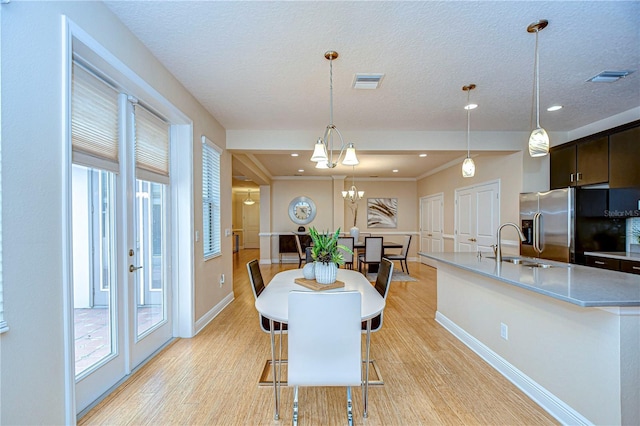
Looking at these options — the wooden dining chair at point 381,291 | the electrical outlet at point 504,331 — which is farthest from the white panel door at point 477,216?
the wooden dining chair at point 381,291

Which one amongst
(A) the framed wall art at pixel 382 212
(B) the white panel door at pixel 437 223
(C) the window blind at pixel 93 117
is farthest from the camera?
(A) the framed wall art at pixel 382 212

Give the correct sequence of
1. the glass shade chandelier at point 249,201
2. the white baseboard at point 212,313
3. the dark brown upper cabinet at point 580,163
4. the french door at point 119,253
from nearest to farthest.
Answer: the french door at point 119,253 → the white baseboard at point 212,313 → the dark brown upper cabinet at point 580,163 → the glass shade chandelier at point 249,201

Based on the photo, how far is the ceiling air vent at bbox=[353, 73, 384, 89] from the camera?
9.00ft

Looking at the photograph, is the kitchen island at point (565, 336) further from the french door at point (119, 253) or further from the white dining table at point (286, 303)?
the french door at point (119, 253)

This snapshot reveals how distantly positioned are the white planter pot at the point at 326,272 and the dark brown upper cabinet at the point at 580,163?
3622 millimetres

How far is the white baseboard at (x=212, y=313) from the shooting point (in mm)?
3433

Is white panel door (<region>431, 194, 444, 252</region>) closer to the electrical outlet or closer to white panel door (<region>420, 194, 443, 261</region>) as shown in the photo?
white panel door (<region>420, 194, 443, 261</region>)

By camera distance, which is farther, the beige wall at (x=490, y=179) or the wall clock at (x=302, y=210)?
the wall clock at (x=302, y=210)

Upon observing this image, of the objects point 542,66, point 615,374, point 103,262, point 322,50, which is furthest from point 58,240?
point 542,66

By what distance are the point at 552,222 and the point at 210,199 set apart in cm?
448

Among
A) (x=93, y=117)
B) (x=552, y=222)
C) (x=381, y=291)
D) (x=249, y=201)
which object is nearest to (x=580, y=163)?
(x=552, y=222)

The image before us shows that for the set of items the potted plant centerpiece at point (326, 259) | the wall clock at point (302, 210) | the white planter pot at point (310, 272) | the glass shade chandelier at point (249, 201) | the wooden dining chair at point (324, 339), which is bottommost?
the wooden dining chair at point (324, 339)

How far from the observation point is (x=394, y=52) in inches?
93.6

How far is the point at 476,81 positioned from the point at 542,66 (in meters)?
0.50
